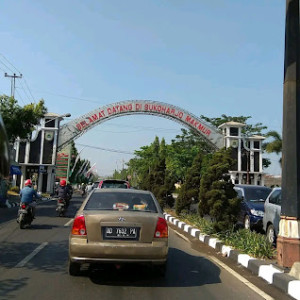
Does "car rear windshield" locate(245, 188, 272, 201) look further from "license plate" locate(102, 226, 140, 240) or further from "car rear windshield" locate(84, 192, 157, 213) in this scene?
"license plate" locate(102, 226, 140, 240)

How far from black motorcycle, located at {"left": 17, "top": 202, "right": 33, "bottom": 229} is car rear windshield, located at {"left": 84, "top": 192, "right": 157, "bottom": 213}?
19.4 feet

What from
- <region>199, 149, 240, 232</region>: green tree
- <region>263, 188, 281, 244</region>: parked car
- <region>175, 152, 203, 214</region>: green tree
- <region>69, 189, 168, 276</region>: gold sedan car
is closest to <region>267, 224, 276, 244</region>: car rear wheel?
<region>263, 188, 281, 244</region>: parked car

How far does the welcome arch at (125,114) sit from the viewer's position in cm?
3653

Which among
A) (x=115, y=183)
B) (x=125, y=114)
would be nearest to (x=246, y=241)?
(x=115, y=183)

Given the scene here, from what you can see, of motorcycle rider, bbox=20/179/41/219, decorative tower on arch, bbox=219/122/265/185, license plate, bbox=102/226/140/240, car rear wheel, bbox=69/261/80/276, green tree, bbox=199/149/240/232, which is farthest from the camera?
decorative tower on arch, bbox=219/122/265/185

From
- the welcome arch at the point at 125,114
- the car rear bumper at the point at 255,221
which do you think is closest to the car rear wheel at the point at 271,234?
the car rear bumper at the point at 255,221

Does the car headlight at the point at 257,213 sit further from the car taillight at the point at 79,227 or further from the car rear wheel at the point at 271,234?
the car taillight at the point at 79,227

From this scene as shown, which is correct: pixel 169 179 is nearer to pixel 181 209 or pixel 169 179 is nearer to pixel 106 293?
pixel 181 209

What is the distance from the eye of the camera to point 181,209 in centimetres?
1662

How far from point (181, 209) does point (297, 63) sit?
10.6m

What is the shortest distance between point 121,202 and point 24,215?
6.29 m

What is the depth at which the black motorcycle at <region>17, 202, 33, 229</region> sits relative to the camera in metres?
11.6

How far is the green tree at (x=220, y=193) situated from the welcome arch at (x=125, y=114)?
26.3 meters

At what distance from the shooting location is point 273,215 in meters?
9.67
